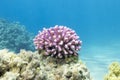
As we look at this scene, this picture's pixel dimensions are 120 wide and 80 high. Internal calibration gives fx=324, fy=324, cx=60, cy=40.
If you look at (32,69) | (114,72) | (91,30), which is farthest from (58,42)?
(91,30)

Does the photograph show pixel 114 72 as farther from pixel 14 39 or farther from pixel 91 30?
pixel 91 30

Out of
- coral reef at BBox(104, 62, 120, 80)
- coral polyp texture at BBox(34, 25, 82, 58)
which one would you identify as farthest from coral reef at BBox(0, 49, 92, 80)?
coral reef at BBox(104, 62, 120, 80)

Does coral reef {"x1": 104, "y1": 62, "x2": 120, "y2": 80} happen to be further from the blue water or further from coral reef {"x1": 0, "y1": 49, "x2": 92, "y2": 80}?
the blue water

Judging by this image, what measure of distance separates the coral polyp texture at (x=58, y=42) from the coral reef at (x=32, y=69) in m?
0.17

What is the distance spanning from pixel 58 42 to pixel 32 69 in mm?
1155

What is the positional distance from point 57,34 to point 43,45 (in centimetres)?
29

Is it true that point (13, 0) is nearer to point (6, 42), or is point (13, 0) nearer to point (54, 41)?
point (6, 42)

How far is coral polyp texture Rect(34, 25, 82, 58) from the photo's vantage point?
4863mm

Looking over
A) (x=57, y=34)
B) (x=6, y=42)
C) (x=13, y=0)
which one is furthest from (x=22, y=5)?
(x=57, y=34)

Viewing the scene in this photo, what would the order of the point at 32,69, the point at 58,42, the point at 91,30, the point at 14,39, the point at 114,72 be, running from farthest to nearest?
1. the point at 91,30
2. the point at 14,39
3. the point at 114,72
4. the point at 58,42
5. the point at 32,69

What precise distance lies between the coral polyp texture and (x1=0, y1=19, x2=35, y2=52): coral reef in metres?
13.9

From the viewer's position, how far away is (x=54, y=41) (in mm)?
4906

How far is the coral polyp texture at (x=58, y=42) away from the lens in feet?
16.0

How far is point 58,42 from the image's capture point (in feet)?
16.2
